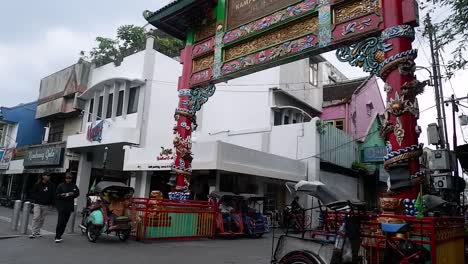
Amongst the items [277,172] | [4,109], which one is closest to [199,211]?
[277,172]

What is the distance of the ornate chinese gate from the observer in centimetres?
673

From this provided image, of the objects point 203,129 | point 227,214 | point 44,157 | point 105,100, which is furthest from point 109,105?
point 227,214

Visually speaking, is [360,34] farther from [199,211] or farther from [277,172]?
[277,172]

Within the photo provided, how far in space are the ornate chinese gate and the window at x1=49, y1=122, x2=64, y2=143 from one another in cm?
1558

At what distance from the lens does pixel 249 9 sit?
1084 centimetres

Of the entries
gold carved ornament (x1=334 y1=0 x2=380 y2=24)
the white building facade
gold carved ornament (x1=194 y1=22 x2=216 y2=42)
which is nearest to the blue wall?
the white building facade

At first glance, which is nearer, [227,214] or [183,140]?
[183,140]

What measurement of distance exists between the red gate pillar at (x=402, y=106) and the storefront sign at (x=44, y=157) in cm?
1958

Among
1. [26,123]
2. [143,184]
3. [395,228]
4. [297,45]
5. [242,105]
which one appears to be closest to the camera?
[395,228]

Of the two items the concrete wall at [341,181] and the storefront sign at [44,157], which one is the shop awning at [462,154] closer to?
the concrete wall at [341,181]

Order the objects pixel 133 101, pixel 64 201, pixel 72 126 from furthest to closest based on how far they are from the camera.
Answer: pixel 72 126, pixel 133 101, pixel 64 201

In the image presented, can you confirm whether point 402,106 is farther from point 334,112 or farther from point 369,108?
point 369,108

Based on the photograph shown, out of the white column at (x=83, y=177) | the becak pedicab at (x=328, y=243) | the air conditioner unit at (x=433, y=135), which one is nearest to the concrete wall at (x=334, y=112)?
the air conditioner unit at (x=433, y=135)

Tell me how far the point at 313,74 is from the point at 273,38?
15376 millimetres
